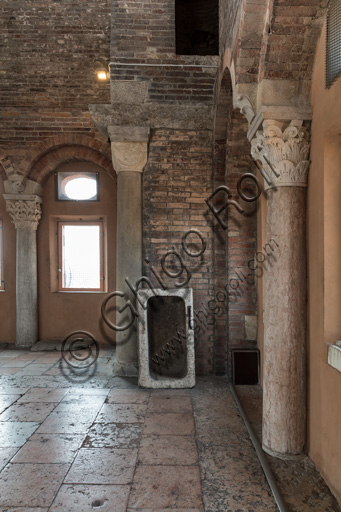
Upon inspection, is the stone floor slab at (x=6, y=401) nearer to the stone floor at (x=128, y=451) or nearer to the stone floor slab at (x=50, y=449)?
the stone floor at (x=128, y=451)

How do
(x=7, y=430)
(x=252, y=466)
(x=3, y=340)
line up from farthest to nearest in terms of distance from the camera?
(x=3, y=340) < (x=7, y=430) < (x=252, y=466)

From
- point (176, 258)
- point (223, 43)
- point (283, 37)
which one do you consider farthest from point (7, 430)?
point (223, 43)

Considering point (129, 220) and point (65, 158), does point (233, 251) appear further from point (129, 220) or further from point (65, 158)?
point (65, 158)

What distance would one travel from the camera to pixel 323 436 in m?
2.58

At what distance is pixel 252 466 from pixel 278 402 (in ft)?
1.67

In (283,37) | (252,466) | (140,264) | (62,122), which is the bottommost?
(252,466)

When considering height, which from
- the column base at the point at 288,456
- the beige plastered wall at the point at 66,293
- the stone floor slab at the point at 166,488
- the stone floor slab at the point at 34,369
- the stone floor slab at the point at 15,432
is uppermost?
the beige plastered wall at the point at 66,293

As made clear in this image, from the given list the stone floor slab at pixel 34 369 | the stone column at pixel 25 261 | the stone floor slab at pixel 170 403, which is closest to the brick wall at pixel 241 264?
the stone floor slab at pixel 170 403

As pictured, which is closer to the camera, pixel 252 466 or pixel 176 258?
pixel 252 466

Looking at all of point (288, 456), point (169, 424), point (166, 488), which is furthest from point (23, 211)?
point (288, 456)

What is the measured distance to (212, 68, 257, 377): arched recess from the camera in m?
4.72

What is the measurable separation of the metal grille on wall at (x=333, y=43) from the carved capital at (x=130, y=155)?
106 inches

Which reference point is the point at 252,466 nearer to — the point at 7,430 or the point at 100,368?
the point at 7,430

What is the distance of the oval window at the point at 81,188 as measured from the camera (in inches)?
Result: 266
